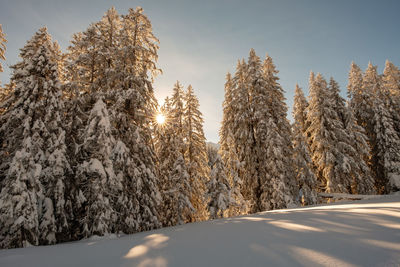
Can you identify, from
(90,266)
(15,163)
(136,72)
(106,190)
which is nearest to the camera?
(90,266)

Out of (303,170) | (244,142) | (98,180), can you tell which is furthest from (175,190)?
(303,170)

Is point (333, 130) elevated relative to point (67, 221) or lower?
elevated

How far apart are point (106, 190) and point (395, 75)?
38.2 metres

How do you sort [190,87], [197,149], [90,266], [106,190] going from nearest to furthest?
[90,266] < [106,190] < [197,149] < [190,87]

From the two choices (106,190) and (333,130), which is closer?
(106,190)

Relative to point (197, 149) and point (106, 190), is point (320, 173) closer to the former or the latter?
point (197, 149)

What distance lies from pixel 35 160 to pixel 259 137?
50.3 feet

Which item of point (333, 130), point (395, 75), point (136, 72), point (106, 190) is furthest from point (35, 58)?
point (395, 75)

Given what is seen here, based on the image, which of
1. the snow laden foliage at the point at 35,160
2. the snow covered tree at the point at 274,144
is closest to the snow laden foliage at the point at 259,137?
the snow covered tree at the point at 274,144

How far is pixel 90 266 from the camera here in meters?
3.51

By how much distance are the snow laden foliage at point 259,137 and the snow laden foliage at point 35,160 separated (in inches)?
466

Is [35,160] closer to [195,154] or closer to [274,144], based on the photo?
[195,154]

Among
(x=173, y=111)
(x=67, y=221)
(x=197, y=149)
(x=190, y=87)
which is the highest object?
(x=190, y=87)

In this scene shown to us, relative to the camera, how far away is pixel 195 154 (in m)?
18.4
